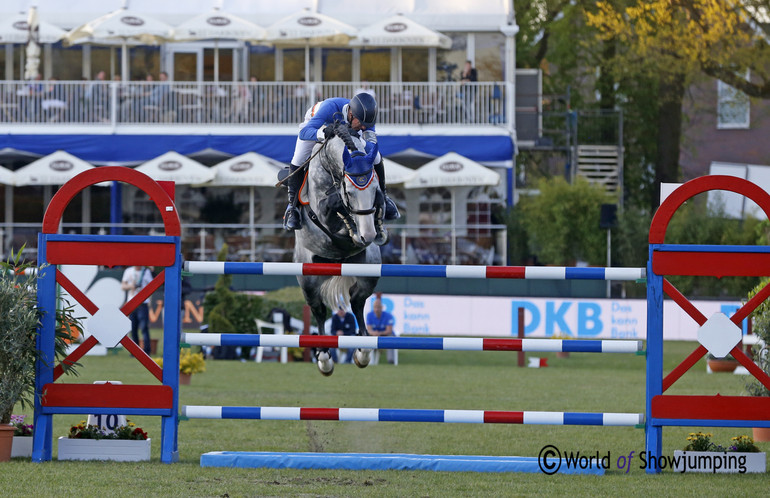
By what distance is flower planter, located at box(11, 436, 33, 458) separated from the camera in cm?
814

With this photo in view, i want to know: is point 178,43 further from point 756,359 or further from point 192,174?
point 756,359

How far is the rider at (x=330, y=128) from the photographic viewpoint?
7.79 m

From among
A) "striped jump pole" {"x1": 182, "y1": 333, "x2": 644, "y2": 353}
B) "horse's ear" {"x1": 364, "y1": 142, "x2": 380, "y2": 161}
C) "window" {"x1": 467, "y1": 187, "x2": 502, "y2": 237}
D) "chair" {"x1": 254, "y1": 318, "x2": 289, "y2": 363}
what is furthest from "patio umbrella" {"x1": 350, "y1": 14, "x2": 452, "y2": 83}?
"striped jump pole" {"x1": 182, "y1": 333, "x2": 644, "y2": 353}

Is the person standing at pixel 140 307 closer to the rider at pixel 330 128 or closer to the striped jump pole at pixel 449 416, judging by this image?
the rider at pixel 330 128

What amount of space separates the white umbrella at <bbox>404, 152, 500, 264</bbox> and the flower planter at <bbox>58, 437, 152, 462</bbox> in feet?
57.8

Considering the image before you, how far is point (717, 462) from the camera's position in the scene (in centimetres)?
783

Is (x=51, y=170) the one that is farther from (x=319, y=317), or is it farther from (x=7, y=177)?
(x=319, y=317)

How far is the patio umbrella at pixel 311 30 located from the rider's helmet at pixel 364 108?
20962mm

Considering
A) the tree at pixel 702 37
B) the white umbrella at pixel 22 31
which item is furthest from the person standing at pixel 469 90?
the white umbrella at pixel 22 31

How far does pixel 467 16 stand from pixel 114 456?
80.5 ft

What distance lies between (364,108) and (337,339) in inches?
64.1

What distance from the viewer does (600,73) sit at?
1447 inches

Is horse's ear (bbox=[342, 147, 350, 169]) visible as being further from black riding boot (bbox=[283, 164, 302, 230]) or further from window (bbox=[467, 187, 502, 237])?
window (bbox=[467, 187, 502, 237])

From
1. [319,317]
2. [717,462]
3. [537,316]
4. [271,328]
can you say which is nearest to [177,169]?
[271,328]
